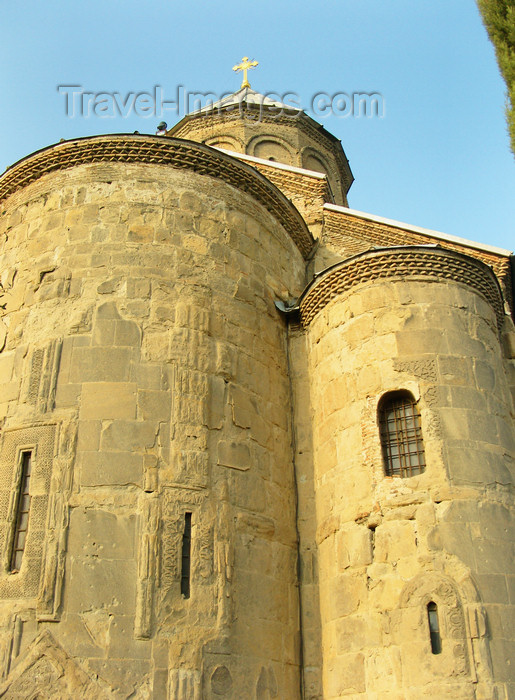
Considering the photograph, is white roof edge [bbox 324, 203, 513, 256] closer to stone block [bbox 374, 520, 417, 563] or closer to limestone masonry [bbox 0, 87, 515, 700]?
limestone masonry [bbox 0, 87, 515, 700]

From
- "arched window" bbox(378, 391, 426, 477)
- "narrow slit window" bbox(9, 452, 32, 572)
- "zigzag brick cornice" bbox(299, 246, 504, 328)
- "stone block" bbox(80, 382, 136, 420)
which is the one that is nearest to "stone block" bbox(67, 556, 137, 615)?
"narrow slit window" bbox(9, 452, 32, 572)

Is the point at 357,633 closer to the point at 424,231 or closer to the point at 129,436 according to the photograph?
the point at 129,436

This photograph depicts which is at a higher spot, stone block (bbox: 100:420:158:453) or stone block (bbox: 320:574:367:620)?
stone block (bbox: 100:420:158:453)

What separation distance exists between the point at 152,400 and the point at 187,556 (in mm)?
1763

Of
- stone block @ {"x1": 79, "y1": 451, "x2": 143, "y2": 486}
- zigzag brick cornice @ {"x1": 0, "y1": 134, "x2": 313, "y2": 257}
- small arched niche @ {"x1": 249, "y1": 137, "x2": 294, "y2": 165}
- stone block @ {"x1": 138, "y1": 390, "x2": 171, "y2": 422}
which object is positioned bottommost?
stone block @ {"x1": 79, "y1": 451, "x2": 143, "y2": 486}

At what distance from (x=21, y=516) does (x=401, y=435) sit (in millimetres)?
4363

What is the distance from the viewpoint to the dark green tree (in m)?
6.68

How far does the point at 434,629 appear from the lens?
7.10 meters

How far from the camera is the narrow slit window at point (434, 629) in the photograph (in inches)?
275

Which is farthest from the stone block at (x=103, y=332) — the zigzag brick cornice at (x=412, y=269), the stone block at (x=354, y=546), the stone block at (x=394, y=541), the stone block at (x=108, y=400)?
the stone block at (x=394, y=541)

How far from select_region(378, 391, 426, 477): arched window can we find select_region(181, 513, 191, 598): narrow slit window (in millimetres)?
2397

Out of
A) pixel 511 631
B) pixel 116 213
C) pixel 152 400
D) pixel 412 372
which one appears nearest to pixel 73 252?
pixel 116 213

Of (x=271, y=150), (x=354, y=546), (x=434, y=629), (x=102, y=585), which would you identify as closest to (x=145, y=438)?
(x=102, y=585)

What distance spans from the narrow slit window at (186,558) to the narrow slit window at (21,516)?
1631 mm
